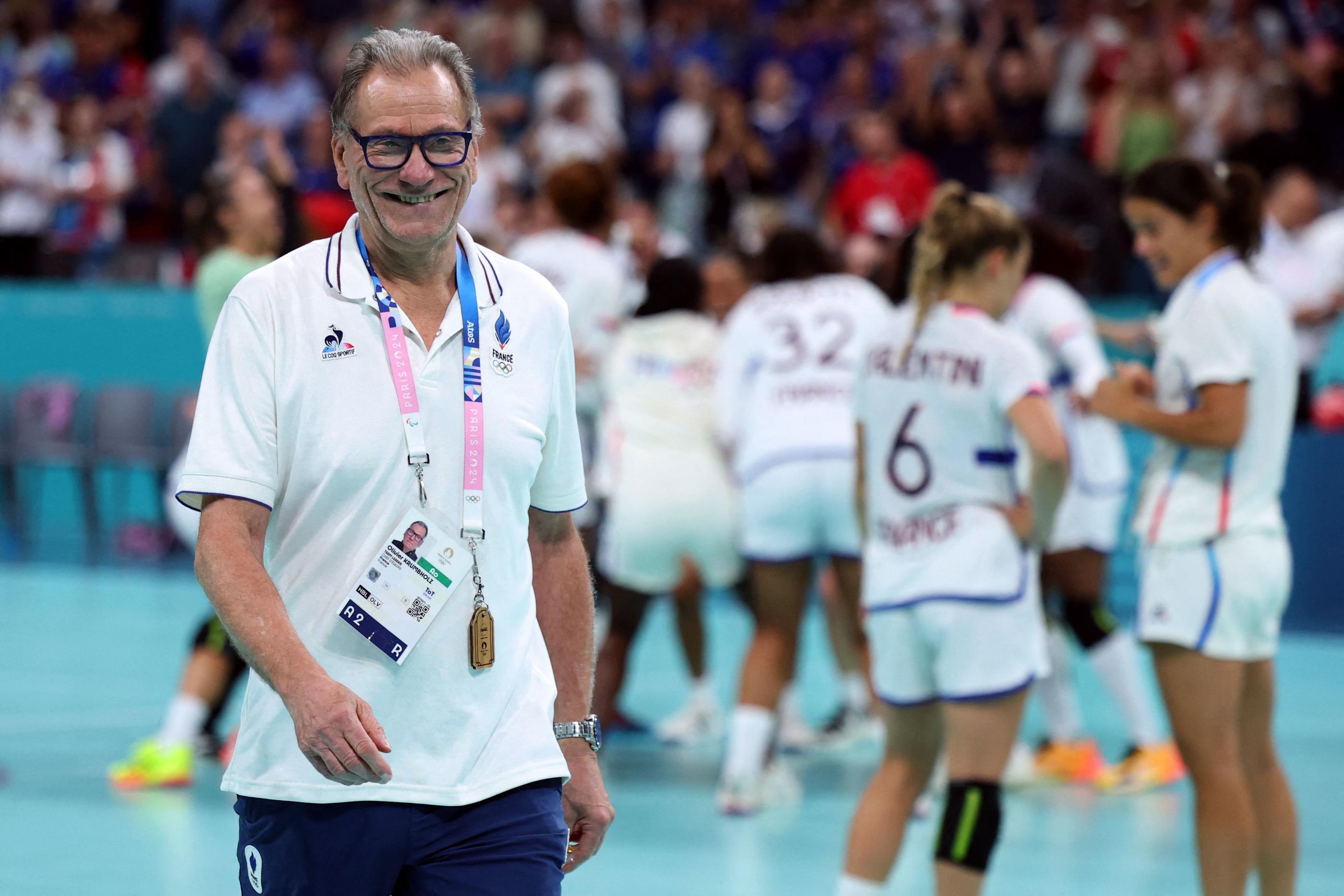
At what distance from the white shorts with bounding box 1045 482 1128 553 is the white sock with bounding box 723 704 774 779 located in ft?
4.31

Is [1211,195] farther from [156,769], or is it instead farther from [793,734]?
[156,769]

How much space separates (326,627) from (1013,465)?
92.4 inches

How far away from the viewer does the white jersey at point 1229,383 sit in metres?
4.27

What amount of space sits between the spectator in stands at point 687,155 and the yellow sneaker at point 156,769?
782 centimetres

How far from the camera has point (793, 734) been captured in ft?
24.1

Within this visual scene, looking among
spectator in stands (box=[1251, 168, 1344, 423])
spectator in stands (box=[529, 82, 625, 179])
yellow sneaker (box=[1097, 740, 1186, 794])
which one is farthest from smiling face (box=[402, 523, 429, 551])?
spectator in stands (box=[529, 82, 625, 179])

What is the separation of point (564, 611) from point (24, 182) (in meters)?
13.9

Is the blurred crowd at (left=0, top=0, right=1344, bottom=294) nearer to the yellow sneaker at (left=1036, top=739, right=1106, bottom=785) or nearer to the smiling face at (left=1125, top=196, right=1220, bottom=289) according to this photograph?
the yellow sneaker at (left=1036, top=739, right=1106, bottom=785)

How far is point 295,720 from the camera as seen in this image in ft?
7.38

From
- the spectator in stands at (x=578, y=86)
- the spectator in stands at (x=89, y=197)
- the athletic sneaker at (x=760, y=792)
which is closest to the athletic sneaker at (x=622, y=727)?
the athletic sneaker at (x=760, y=792)

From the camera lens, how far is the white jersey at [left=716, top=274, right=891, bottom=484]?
635 centimetres

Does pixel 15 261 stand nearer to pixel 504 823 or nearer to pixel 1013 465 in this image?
pixel 1013 465

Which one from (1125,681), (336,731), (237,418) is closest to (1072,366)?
(1125,681)

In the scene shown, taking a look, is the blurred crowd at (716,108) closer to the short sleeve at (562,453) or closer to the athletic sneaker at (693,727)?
the athletic sneaker at (693,727)
